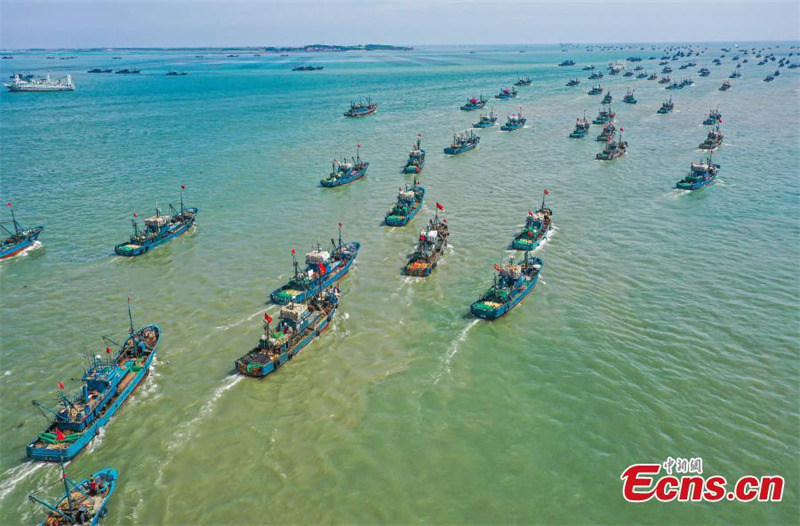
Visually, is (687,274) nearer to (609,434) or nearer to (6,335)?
(609,434)

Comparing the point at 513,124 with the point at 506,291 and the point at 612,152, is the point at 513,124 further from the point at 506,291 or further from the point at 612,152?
the point at 506,291

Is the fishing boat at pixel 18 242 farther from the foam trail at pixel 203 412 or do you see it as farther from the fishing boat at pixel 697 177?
the fishing boat at pixel 697 177

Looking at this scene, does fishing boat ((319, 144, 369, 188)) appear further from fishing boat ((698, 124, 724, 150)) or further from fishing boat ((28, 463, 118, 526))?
fishing boat ((698, 124, 724, 150))

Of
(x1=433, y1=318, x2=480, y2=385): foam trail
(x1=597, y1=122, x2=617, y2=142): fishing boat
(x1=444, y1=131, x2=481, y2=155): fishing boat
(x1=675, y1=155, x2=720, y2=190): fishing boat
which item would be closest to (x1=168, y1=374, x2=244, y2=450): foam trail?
(x1=433, y1=318, x2=480, y2=385): foam trail

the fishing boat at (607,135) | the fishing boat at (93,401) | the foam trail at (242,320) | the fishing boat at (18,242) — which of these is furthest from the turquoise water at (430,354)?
the fishing boat at (607,135)

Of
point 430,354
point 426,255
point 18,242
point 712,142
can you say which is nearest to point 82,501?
point 430,354

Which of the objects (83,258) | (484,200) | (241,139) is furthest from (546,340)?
(241,139)

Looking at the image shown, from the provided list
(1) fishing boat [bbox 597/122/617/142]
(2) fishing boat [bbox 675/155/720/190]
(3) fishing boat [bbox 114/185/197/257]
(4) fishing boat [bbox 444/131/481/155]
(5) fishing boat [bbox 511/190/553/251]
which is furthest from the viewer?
(1) fishing boat [bbox 597/122/617/142]
